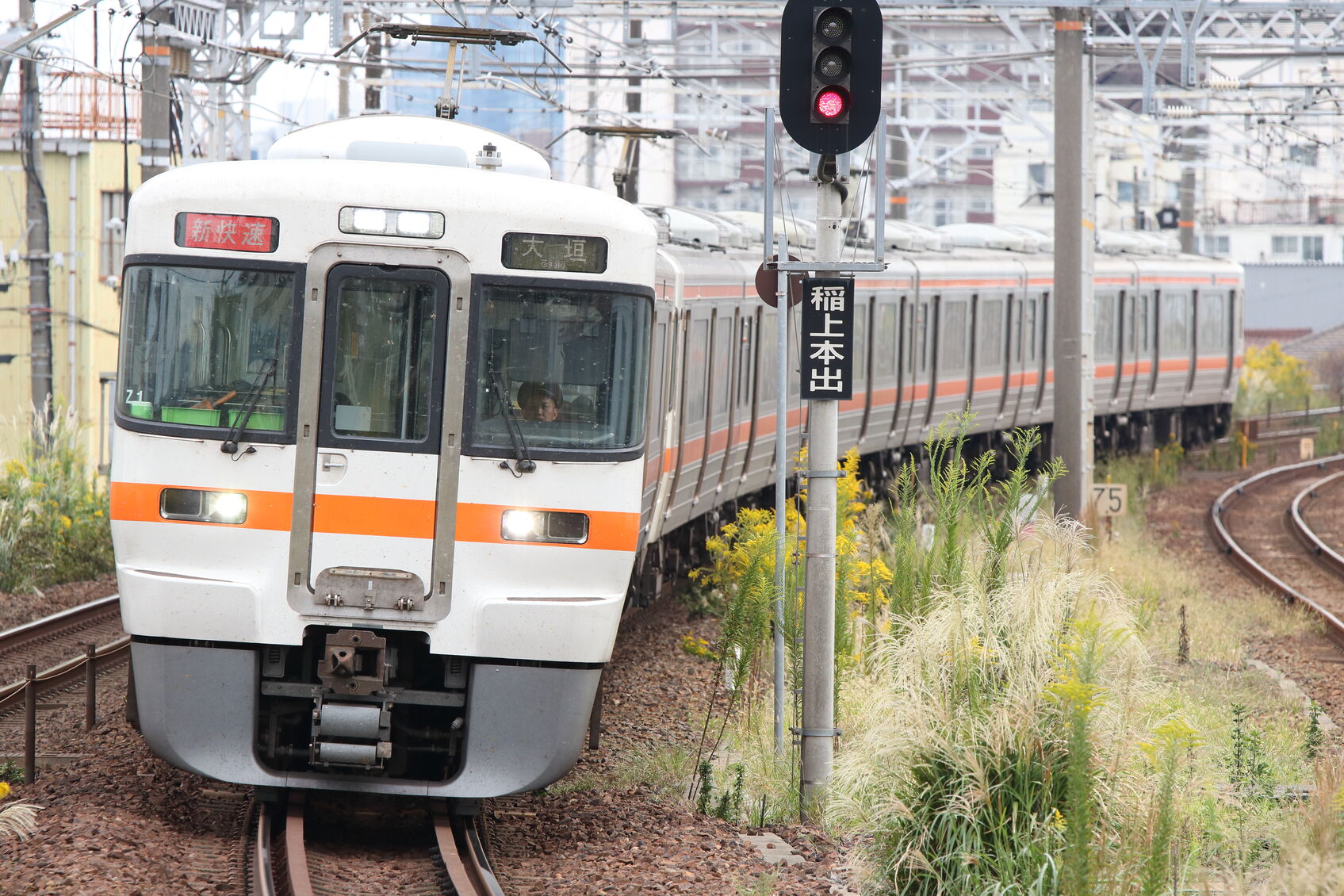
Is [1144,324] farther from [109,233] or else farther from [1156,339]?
[109,233]

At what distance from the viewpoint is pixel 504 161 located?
796 centimetres

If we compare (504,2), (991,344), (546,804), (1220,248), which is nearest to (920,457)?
(991,344)

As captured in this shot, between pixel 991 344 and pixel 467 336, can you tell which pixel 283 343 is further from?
pixel 991 344

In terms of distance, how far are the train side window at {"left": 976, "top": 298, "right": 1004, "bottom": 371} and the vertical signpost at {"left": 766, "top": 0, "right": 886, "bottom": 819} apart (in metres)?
14.6

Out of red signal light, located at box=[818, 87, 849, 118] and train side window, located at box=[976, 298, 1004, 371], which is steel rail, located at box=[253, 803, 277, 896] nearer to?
red signal light, located at box=[818, 87, 849, 118]

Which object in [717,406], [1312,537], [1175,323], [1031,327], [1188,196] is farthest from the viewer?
[1188,196]

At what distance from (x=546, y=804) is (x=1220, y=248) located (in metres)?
69.1

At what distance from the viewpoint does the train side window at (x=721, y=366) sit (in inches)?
529

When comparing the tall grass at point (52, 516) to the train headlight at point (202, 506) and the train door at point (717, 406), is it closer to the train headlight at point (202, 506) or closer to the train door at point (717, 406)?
the train door at point (717, 406)

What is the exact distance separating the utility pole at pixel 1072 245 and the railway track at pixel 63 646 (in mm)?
8284

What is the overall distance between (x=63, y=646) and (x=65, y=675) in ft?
8.08

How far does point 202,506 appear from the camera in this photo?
22.9ft

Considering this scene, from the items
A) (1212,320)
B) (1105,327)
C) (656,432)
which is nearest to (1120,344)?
(1105,327)

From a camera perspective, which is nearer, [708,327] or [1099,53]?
[708,327]
